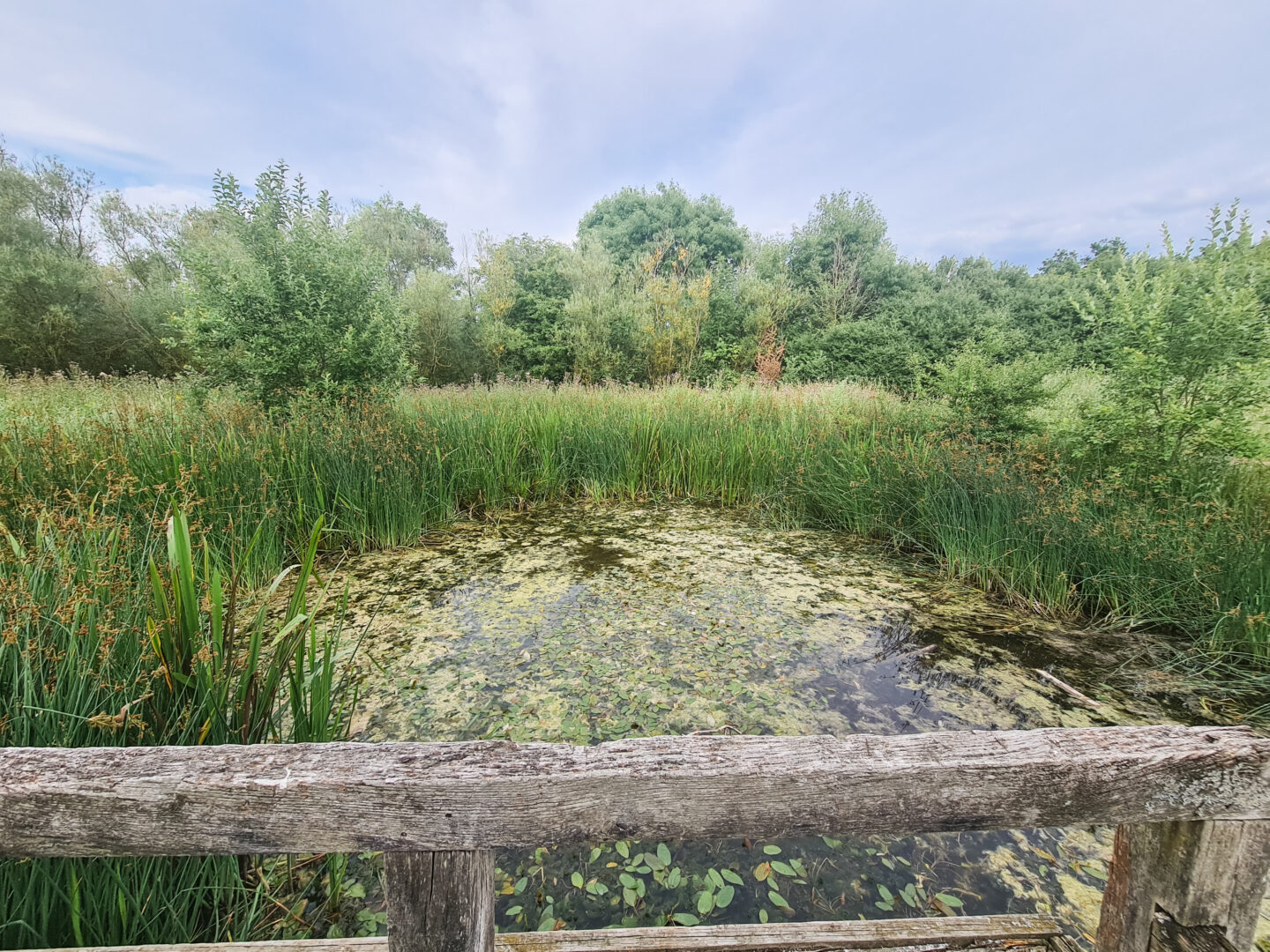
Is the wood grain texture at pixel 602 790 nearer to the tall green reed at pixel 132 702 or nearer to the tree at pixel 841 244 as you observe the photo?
the tall green reed at pixel 132 702

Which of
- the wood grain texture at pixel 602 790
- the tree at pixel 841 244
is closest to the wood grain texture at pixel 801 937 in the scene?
the wood grain texture at pixel 602 790

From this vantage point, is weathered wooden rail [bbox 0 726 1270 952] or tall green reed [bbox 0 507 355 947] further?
tall green reed [bbox 0 507 355 947]

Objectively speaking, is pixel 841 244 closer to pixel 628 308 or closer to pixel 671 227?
pixel 671 227

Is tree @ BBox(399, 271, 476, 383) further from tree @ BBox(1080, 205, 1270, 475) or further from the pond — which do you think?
tree @ BBox(1080, 205, 1270, 475)

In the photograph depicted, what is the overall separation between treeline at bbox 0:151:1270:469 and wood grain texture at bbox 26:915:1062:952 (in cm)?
359

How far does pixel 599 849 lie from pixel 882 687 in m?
1.39

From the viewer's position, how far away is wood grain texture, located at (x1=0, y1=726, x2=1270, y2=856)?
25.0 inches

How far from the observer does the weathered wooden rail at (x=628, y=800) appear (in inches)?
25.0

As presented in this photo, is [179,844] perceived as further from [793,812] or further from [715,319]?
[715,319]

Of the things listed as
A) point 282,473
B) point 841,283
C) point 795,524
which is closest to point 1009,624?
point 795,524

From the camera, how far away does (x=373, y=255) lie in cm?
573

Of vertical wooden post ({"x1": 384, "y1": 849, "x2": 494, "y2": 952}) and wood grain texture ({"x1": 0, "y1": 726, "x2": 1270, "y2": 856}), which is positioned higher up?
wood grain texture ({"x1": 0, "y1": 726, "x2": 1270, "y2": 856})

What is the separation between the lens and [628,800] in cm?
69

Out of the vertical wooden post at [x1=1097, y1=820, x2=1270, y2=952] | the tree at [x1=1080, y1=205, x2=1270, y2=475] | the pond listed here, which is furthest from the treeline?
the vertical wooden post at [x1=1097, y1=820, x2=1270, y2=952]
